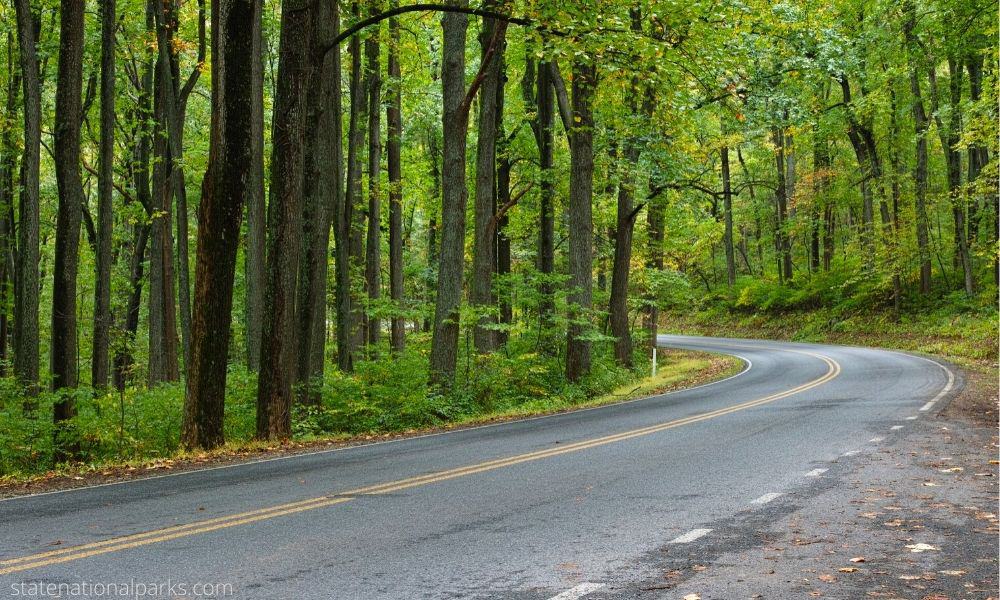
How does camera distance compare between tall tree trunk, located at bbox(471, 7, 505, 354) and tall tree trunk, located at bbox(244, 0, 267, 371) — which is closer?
tall tree trunk, located at bbox(244, 0, 267, 371)

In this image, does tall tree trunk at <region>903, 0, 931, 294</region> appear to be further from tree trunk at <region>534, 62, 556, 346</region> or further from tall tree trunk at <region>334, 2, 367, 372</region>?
tall tree trunk at <region>334, 2, 367, 372</region>

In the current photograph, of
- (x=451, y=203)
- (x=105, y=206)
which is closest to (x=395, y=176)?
(x=451, y=203)

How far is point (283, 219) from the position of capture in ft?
39.0

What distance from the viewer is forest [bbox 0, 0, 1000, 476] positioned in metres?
11.7

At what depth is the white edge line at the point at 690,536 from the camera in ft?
18.6

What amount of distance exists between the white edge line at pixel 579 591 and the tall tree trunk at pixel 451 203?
11.3 metres

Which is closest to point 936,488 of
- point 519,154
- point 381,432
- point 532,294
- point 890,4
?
point 381,432

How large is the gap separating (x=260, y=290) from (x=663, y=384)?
11959 mm

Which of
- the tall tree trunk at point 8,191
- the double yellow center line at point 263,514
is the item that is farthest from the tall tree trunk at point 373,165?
the tall tree trunk at point 8,191

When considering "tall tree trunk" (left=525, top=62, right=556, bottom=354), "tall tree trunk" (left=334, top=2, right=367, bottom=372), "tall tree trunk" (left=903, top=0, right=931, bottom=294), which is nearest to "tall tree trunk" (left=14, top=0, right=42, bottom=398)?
"tall tree trunk" (left=334, top=2, right=367, bottom=372)

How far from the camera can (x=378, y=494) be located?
23.8 feet

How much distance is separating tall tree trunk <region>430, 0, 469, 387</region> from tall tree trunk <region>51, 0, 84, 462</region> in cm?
676

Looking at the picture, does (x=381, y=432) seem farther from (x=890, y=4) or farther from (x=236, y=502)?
(x=890, y=4)

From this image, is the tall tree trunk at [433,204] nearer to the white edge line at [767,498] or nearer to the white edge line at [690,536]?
the white edge line at [767,498]
